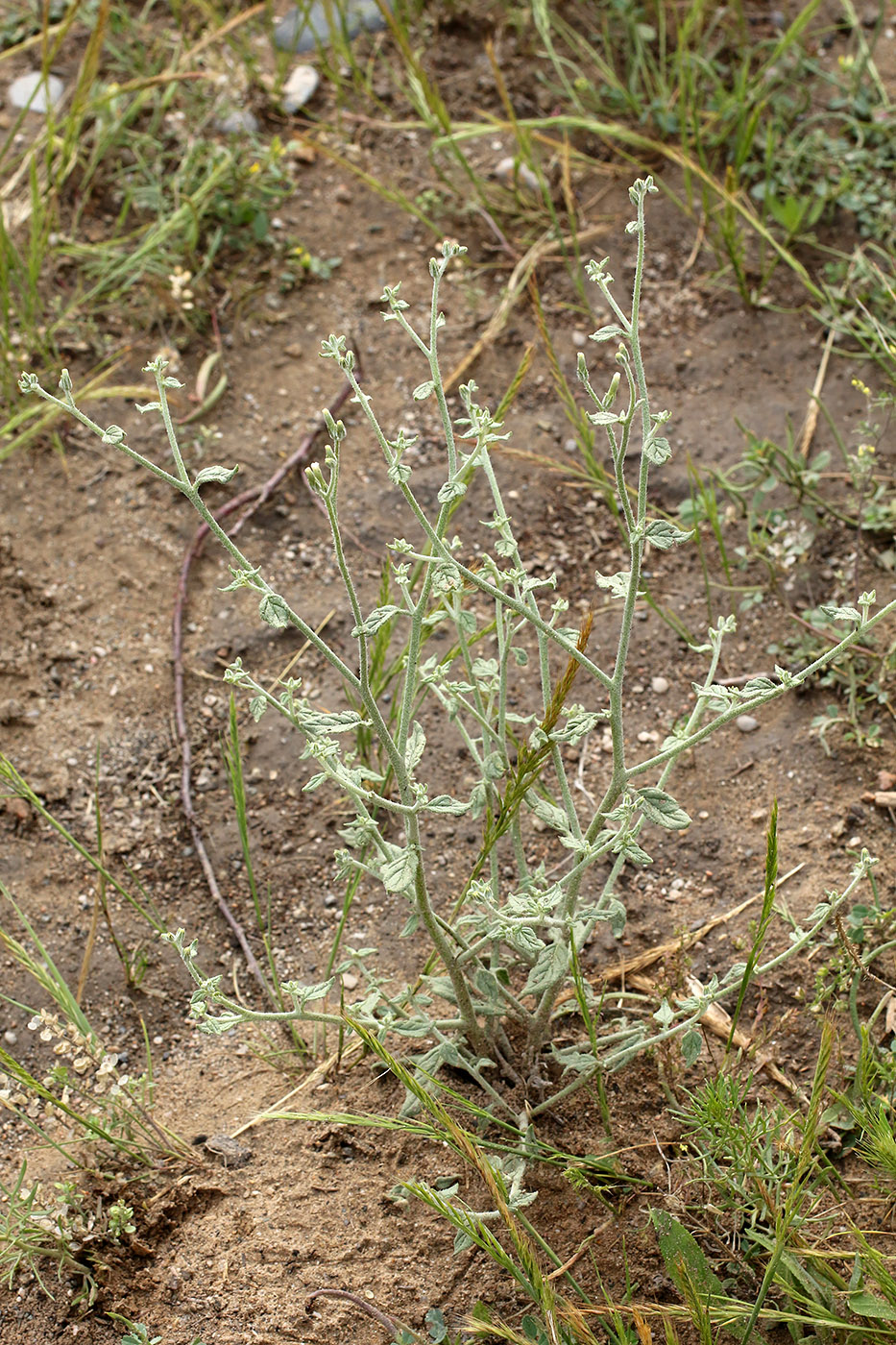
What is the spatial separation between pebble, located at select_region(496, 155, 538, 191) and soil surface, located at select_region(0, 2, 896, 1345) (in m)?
0.18

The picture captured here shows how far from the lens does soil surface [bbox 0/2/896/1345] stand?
1849 millimetres

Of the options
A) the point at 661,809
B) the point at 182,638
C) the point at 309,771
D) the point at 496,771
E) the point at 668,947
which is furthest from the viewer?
the point at 182,638

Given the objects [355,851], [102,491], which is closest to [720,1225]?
[355,851]

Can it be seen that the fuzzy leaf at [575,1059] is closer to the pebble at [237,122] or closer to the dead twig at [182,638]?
the dead twig at [182,638]

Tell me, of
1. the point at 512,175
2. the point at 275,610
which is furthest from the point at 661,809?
the point at 512,175

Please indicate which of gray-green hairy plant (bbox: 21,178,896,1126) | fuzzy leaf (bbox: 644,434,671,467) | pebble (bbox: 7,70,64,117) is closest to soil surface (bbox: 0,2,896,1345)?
gray-green hairy plant (bbox: 21,178,896,1126)

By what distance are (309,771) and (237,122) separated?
206cm

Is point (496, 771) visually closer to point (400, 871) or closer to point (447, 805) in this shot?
point (447, 805)

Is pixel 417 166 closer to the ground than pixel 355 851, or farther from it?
farther from it

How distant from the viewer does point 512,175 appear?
327cm

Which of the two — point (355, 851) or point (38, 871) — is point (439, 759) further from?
point (38, 871)

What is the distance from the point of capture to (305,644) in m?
2.72

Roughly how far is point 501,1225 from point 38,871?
1.21 metres

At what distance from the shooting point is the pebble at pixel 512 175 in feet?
10.8
